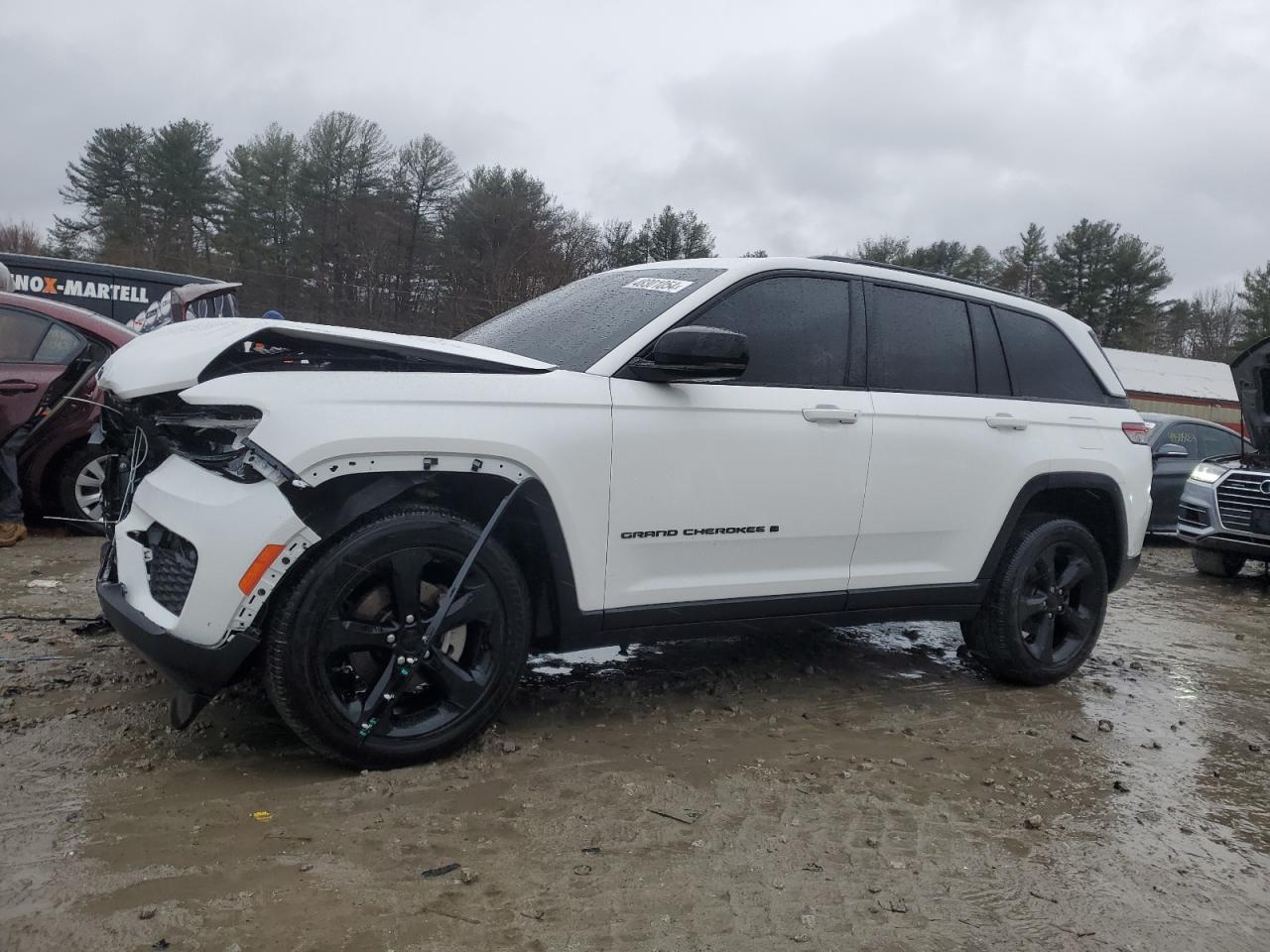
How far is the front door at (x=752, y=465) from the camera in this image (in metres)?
3.55

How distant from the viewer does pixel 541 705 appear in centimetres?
403

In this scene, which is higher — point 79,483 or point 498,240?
point 498,240

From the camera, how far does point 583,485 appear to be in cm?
342

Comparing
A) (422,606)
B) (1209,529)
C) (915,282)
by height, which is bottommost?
(1209,529)

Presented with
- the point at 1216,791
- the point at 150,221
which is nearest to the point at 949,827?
the point at 1216,791

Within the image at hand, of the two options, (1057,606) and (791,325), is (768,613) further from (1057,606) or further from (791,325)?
(1057,606)

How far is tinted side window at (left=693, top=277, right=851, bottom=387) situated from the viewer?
154 inches

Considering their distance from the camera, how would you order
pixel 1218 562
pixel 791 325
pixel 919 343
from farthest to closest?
pixel 1218 562 → pixel 919 343 → pixel 791 325

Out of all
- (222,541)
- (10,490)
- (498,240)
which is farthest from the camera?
(498,240)

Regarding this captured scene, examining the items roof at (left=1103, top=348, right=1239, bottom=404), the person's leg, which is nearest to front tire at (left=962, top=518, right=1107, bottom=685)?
the person's leg

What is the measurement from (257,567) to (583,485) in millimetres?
1066

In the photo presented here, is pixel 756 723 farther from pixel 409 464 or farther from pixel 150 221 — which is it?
pixel 150 221

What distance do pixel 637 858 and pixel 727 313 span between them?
205 centimetres

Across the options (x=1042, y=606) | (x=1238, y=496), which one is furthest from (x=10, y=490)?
(x=1238, y=496)
